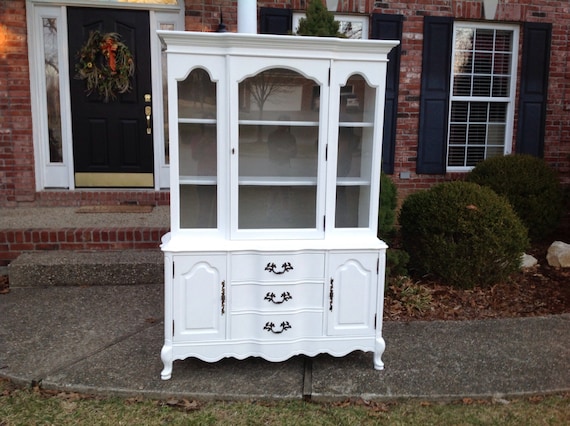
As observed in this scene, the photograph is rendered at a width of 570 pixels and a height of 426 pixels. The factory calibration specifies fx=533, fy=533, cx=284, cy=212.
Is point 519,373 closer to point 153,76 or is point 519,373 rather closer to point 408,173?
point 408,173

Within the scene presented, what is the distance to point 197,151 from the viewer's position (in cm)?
313

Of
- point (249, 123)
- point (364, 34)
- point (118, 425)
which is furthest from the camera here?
point (364, 34)

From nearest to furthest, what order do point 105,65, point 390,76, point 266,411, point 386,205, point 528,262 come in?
point 266,411
point 386,205
point 528,262
point 105,65
point 390,76

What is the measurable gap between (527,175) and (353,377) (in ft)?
12.9

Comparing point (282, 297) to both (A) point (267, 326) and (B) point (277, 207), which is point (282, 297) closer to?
(A) point (267, 326)

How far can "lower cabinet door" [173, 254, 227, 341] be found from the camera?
3045mm

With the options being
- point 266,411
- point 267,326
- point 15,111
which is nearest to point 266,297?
point 267,326

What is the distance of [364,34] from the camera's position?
6.52m

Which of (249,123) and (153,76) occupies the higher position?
(153,76)

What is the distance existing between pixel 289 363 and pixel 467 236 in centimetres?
210

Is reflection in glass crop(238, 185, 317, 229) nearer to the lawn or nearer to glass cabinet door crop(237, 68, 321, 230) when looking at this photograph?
glass cabinet door crop(237, 68, 321, 230)

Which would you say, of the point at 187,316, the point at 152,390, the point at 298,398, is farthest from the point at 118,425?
the point at 298,398

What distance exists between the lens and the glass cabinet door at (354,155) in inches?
126

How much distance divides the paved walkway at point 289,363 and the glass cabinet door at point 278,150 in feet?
2.96
